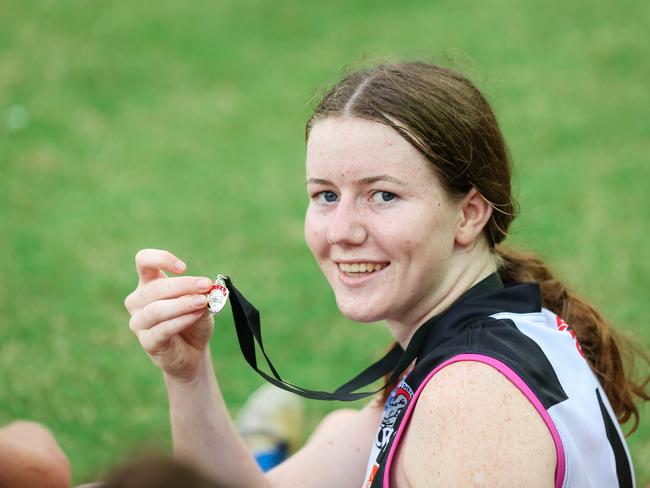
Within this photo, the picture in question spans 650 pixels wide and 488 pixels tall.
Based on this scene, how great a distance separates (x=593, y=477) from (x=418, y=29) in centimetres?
892

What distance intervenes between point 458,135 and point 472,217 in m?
0.26

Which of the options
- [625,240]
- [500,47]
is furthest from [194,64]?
[625,240]

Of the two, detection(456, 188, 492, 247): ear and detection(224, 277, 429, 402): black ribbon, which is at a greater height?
detection(456, 188, 492, 247): ear

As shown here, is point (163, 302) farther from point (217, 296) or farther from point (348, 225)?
point (348, 225)

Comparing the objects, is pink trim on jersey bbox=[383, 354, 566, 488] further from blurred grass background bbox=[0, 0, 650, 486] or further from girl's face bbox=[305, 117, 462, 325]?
blurred grass background bbox=[0, 0, 650, 486]

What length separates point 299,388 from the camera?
297 centimetres

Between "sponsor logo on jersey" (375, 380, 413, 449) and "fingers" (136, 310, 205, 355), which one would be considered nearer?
"sponsor logo on jersey" (375, 380, 413, 449)

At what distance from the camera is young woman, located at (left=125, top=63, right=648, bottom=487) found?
2.18 metres

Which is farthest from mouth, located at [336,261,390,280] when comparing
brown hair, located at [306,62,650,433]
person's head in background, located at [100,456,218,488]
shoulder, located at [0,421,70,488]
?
person's head in background, located at [100,456,218,488]

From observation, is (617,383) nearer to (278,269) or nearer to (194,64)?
(278,269)

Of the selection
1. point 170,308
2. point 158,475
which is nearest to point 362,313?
point 170,308

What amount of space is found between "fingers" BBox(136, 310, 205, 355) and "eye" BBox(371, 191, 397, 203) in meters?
0.62

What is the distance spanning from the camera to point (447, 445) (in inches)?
84.7

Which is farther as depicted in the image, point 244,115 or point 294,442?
point 244,115
